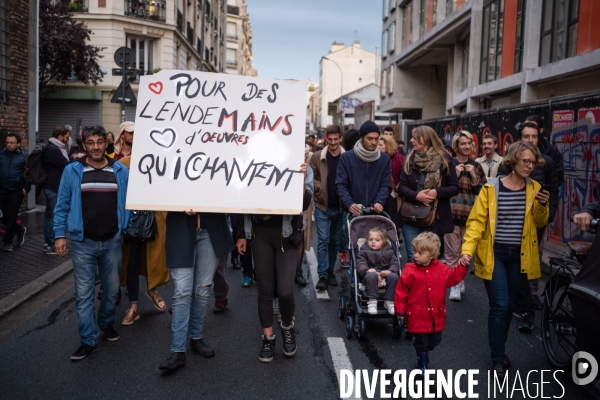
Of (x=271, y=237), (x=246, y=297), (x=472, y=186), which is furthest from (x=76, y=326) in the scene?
(x=472, y=186)

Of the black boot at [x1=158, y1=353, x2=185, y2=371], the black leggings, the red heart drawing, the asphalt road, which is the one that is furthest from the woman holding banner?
the red heart drawing

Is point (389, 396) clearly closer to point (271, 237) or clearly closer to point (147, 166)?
point (271, 237)

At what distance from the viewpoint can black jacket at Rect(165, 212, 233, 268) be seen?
15.4ft

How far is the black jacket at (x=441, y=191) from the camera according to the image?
623 centimetres

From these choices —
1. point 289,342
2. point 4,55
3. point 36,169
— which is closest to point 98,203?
point 289,342

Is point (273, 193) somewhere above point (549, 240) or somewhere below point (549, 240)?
above

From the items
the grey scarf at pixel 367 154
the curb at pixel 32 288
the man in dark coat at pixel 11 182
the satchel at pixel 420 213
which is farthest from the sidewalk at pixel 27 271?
the satchel at pixel 420 213

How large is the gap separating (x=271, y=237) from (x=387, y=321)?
200 centimetres

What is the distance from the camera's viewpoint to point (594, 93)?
328 inches

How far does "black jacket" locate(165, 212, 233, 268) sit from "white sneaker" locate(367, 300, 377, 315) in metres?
1.56

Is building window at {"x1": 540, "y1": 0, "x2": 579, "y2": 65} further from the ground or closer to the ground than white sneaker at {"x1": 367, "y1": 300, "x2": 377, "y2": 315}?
further from the ground

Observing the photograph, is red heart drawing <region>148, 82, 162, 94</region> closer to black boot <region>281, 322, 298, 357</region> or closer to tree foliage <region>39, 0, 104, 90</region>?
black boot <region>281, 322, 298, 357</region>

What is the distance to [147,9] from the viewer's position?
99.9 feet

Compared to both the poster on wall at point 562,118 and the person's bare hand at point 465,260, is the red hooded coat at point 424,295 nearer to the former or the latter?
the person's bare hand at point 465,260
